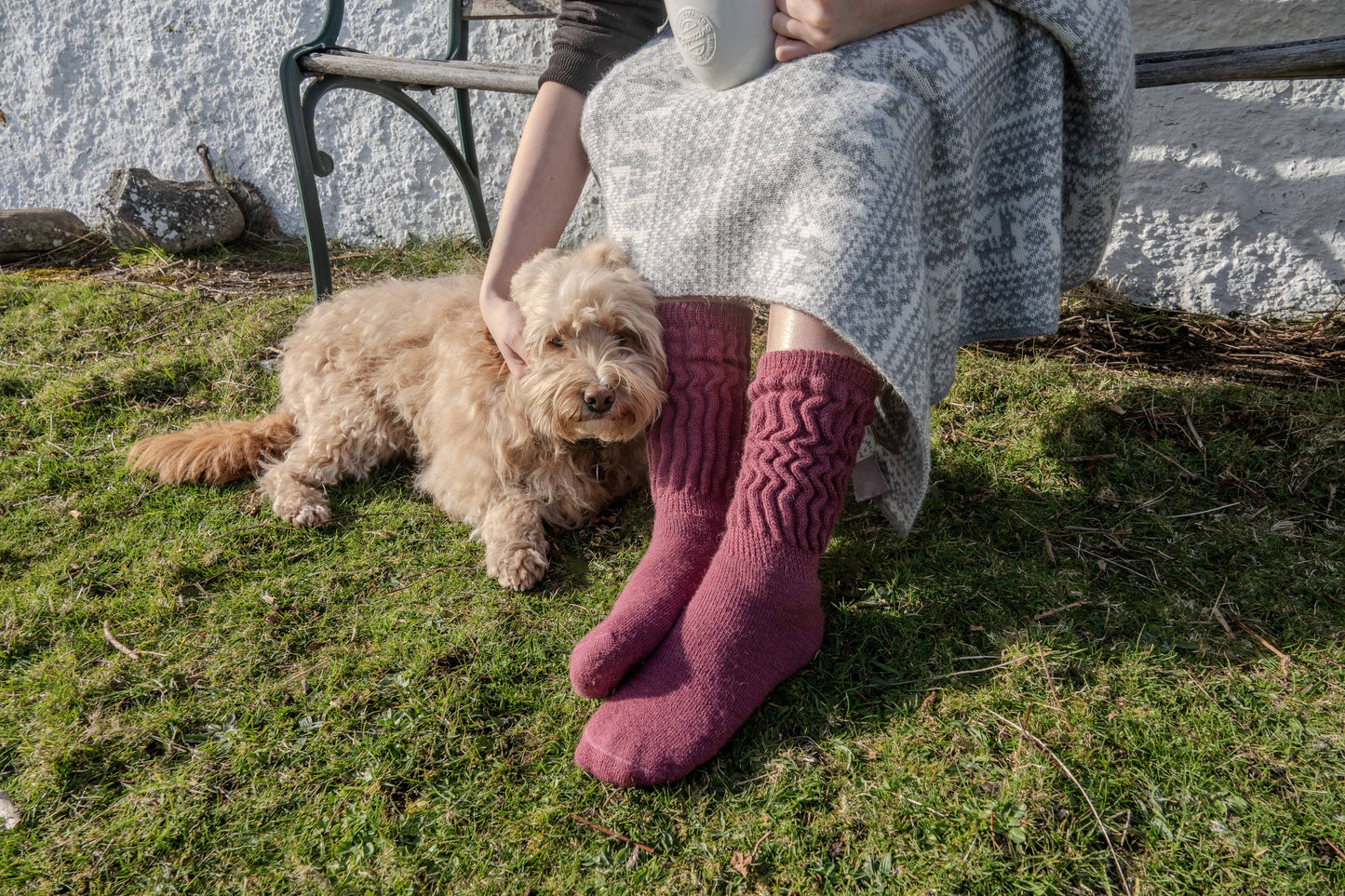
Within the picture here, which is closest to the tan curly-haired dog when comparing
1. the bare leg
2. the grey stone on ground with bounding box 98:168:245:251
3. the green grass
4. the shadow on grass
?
the green grass

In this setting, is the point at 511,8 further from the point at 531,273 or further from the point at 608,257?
the point at 608,257

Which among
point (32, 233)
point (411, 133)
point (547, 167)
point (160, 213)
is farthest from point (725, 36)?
point (32, 233)

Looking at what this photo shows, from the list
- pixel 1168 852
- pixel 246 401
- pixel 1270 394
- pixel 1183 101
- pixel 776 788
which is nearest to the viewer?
pixel 1168 852

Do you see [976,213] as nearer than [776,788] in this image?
No

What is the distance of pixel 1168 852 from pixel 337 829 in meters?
1.52

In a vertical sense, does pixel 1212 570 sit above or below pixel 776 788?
above

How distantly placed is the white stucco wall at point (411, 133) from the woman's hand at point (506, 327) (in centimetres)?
211

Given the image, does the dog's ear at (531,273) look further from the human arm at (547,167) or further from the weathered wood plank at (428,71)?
the weathered wood plank at (428,71)

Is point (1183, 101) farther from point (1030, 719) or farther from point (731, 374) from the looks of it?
point (1030, 719)

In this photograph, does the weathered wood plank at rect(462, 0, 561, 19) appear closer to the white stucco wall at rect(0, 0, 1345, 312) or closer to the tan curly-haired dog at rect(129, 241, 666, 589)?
the white stucco wall at rect(0, 0, 1345, 312)

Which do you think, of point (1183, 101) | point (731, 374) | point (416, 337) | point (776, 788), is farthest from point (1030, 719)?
point (1183, 101)

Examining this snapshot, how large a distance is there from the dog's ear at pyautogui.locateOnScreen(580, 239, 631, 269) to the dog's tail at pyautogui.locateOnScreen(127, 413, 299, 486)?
1.49m

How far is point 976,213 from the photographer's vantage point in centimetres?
195

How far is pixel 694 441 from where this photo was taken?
6.29 feet
